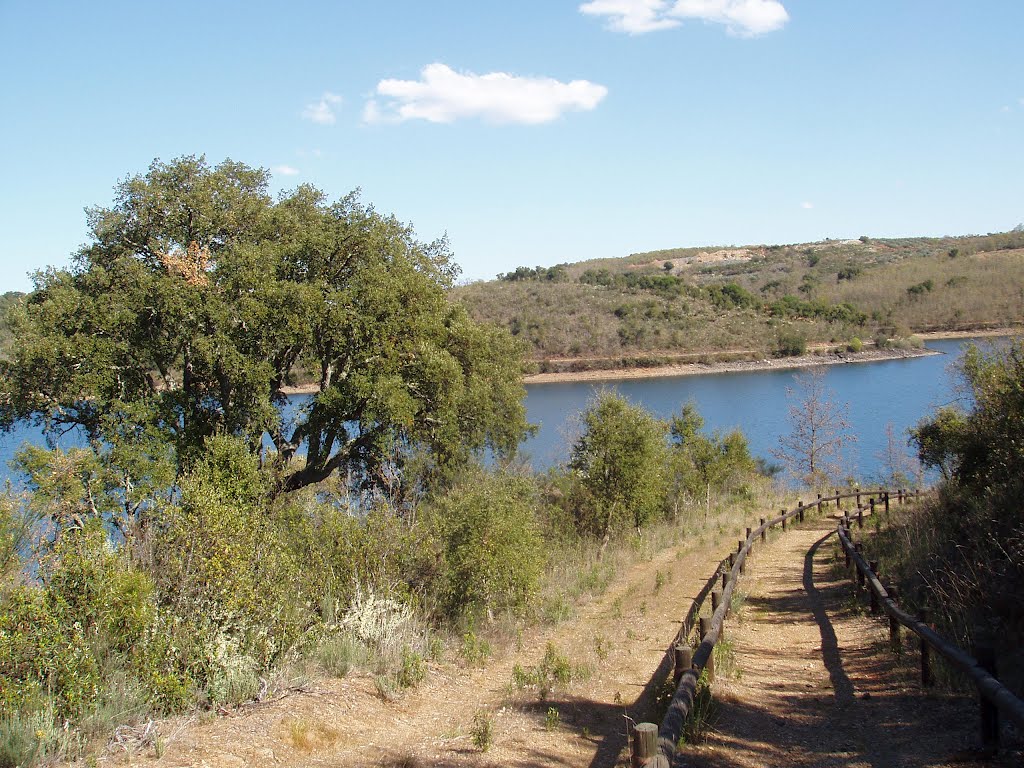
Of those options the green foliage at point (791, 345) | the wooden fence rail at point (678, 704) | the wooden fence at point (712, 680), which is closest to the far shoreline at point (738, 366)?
the green foliage at point (791, 345)

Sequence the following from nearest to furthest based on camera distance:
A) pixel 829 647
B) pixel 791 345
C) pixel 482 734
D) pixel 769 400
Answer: pixel 482 734
pixel 829 647
pixel 769 400
pixel 791 345

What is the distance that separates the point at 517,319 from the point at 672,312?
85.9 feet

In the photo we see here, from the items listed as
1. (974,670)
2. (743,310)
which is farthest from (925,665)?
(743,310)

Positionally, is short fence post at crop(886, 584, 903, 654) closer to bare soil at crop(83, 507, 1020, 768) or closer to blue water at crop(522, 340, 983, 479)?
bare soil at crop(83, 507, 1020, 768)

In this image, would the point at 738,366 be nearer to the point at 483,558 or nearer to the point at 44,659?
the point at 483,558

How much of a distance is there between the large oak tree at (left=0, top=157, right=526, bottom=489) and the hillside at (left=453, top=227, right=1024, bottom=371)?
6043 cm

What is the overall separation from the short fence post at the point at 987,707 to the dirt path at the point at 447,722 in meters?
2.51

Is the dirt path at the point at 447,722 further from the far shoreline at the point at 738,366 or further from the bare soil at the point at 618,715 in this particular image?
the far shoreline at the point at 738,366

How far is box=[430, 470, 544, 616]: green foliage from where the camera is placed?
35.3 ft

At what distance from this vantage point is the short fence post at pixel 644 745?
4109 millimetres

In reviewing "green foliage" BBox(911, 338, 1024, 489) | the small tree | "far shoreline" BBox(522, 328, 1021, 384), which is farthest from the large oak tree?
"far shoreline" BBox(522, 328, 1021, 384)

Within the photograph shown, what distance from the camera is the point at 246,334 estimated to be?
1670cm

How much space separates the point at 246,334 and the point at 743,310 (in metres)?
109

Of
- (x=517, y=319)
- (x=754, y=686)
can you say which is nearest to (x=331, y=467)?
(x=754, y=686)
